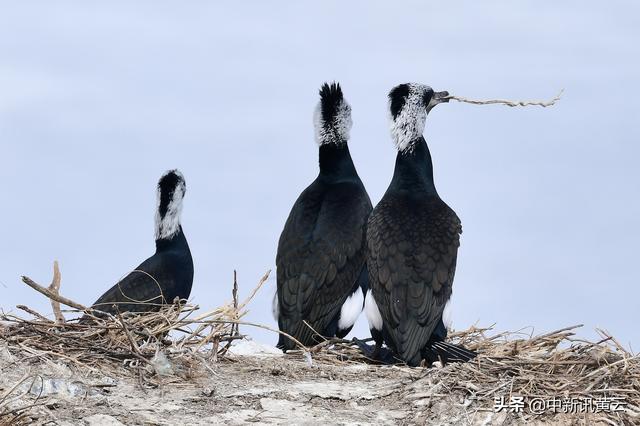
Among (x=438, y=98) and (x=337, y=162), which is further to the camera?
(x=337, y=162)

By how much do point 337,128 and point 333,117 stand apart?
12 centimetres

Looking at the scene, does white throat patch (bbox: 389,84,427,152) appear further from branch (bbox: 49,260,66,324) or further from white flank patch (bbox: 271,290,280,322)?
branch (bbox: 49,260,66,324)

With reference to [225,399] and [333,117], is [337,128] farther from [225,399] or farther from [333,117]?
[225,399]

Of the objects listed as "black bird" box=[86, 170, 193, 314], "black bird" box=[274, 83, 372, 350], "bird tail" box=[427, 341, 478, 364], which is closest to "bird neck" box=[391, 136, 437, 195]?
"black bird" box=[274, 83, 372, 350]

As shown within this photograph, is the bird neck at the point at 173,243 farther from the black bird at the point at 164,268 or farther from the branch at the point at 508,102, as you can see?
the branch at the point at 508,102

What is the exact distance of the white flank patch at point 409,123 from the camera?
10.1 meters

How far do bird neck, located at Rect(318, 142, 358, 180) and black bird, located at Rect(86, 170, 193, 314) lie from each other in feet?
6.93

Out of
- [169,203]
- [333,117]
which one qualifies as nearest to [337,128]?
[333,117]

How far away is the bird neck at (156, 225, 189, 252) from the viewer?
1247 centimetres

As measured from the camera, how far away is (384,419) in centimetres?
754

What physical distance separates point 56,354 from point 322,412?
2.02 m

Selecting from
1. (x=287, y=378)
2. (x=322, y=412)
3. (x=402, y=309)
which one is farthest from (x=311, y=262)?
(x=322, y=412)

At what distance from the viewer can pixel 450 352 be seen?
8.73 m

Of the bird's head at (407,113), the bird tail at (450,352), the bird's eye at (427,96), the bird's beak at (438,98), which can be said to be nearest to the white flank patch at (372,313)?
the bird tail at (450,352)
